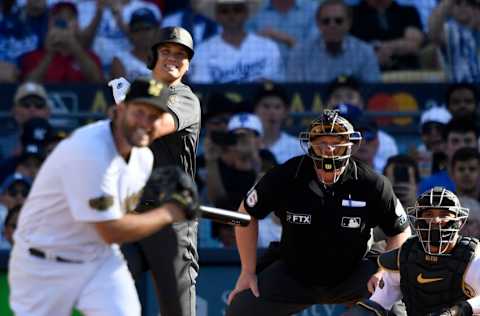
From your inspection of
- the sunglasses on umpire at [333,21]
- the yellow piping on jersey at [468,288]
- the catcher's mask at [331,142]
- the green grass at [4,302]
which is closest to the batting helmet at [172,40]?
the catcher's mask at [331,142]

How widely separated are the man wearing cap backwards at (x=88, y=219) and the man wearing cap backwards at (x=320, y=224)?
5.73 ft

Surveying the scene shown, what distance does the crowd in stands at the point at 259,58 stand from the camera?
9656 millimetres

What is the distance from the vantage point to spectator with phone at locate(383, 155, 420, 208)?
9.18 metres

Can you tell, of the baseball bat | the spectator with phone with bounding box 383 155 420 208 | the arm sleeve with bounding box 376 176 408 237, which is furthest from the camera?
the spectator with phone with bounding box 383 155 420 208

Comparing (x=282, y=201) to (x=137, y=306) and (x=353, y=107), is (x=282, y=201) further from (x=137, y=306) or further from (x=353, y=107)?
(x=353, y=107)

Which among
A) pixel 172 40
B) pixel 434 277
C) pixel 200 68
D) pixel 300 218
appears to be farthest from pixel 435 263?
pixel 200 68

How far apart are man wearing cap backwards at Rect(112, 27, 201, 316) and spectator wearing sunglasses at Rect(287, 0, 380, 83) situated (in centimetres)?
415

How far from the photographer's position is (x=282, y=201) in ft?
22.2

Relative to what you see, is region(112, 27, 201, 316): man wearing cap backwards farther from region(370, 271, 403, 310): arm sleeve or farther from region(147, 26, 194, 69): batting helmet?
region(370, 271, 403, 310): arm sleeve

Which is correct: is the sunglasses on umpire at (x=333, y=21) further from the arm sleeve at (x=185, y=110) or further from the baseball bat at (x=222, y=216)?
the baseball bat at (x=222, y=216)

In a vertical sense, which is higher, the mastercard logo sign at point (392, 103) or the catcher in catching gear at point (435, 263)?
the mastercard logo sign at point (392, 103)

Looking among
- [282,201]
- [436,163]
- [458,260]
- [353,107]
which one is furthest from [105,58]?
[458,260]

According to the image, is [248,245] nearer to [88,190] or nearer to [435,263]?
[435,263]

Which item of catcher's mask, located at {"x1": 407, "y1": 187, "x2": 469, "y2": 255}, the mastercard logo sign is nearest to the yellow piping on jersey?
catcher's mask, located at {"x1": 407, "y1": 187, "x2": 469, "y2": 255}
